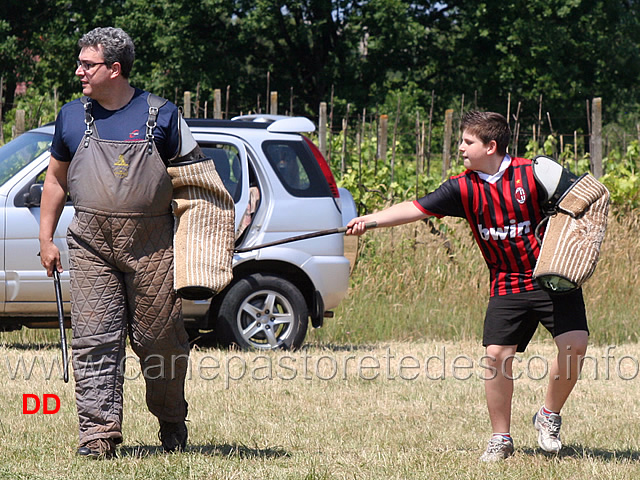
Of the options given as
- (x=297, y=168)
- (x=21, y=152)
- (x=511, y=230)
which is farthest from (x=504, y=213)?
(x=21, y=152)

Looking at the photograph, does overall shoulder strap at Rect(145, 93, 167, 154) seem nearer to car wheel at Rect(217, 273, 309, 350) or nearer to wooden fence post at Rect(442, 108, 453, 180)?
car wheel at Rect(217, 273, 309, 350)

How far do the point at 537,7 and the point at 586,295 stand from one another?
22742 mm

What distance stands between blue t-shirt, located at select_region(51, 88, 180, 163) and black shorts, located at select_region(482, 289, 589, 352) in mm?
1708

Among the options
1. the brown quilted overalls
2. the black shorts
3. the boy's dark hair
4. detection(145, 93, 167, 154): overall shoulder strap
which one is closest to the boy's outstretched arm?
the boy's dark hair

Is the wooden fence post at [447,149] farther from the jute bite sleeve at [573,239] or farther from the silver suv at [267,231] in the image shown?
the jute bite sleeve at [573,239]

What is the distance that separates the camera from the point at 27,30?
35469 millimetres

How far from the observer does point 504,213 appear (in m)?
4.84

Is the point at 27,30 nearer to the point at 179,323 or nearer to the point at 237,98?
the point at 237,98

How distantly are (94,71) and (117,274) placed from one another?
91 cm

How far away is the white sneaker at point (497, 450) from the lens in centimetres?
497

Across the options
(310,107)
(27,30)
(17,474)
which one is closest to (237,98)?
(310,107)

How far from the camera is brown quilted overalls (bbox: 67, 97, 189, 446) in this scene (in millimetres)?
4586

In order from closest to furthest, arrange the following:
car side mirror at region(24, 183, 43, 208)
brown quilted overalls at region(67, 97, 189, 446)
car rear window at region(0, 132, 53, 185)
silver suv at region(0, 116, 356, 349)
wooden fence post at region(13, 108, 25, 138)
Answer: brown quilted overalls at region(67, 97, 189, 446)
car side mirror at region(24, 183, 43, 208)
car rear window at region(0, 132, 53, 185)
silver suv at region(0, 116, 356, 349)
wooden fence post at region(13, 108, 25, 138)

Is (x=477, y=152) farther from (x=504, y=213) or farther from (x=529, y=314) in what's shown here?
(x=529, y=314)
